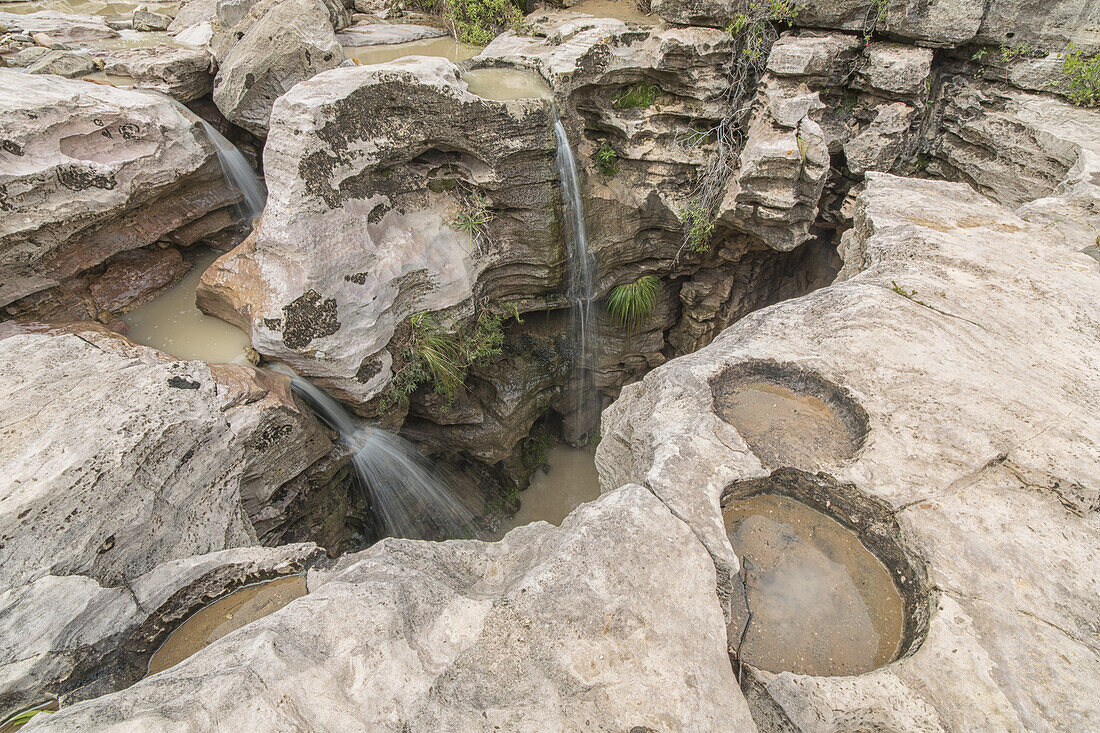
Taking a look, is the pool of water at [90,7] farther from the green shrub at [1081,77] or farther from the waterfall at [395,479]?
the green shrub at [1081,77]

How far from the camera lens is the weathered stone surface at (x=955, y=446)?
2.14 metres

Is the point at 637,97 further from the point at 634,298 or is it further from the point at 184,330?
the point at 184,330

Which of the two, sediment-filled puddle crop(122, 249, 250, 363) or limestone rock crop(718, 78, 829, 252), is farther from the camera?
limestone rock crop(718, 78, 829, 252)

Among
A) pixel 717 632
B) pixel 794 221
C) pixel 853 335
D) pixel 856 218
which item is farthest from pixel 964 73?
pixel 717 632

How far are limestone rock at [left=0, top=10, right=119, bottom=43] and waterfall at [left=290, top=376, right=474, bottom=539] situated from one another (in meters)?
7.34

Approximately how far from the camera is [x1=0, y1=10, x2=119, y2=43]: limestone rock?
7.79 m

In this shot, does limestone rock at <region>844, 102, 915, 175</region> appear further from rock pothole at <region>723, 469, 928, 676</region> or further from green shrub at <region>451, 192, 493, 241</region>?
rock pothole at <region>723, 469, 928, 676</region>

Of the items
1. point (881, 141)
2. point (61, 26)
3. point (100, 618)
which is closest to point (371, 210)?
point (100, 618)

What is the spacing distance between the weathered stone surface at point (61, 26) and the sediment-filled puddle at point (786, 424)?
10.8 metres

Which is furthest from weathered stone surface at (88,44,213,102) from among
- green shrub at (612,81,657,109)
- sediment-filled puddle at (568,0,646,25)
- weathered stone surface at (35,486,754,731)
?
weathered stone surface at (35,486,754,731)

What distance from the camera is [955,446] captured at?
2.87 metres

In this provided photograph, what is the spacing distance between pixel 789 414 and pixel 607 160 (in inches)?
192

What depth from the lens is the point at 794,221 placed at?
6.51 meters

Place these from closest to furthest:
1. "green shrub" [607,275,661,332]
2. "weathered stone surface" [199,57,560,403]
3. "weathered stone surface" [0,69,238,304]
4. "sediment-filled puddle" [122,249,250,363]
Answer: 1. "weathered stone surface" [0,69,238,304]
2. "weathered stone surface" [199,57,560,403]
3. "sediment-filled puddle" [122,249,250,363]
4. "green shrub" [607,275,661,332]
